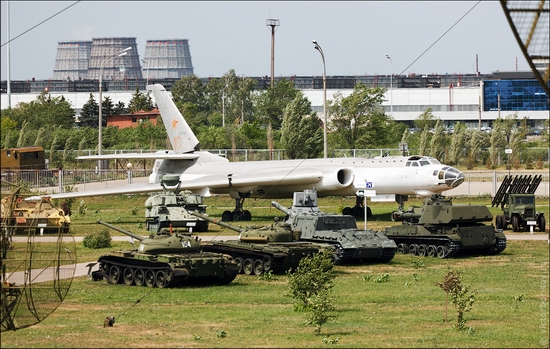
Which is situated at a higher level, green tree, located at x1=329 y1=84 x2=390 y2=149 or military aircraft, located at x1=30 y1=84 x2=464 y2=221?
green tree, located at x1=329 y1=84 x2=390 y2=149

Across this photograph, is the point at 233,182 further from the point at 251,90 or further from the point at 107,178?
the point at 251,90

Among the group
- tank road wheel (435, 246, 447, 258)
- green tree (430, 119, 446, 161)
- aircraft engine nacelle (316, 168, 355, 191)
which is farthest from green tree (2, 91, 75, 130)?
tank road wheel (435, 246, 447, 258)

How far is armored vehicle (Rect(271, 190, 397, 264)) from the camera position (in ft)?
87.2

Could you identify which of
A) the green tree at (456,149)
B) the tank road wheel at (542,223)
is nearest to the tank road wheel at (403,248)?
the tank road wheel at (542,223)

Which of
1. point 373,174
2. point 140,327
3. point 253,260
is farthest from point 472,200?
point 140,327

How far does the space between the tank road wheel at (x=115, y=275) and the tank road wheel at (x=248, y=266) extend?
3534 millimetres

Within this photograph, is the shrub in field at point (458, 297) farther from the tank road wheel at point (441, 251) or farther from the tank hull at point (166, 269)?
the tank road wheel at point (441, 251)

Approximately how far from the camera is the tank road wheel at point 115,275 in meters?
22.7

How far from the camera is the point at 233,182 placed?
41.8 meters

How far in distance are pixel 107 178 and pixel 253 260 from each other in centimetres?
3591

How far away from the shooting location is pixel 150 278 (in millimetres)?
22094

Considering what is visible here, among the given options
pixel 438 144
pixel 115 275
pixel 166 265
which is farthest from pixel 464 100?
pixel 166 265

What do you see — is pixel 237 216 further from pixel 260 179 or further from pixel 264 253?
pixel 264 253

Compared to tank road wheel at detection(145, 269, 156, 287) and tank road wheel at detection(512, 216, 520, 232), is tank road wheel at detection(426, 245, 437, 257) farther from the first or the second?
tank road wheel at detection(145, 269, 156, 287)
